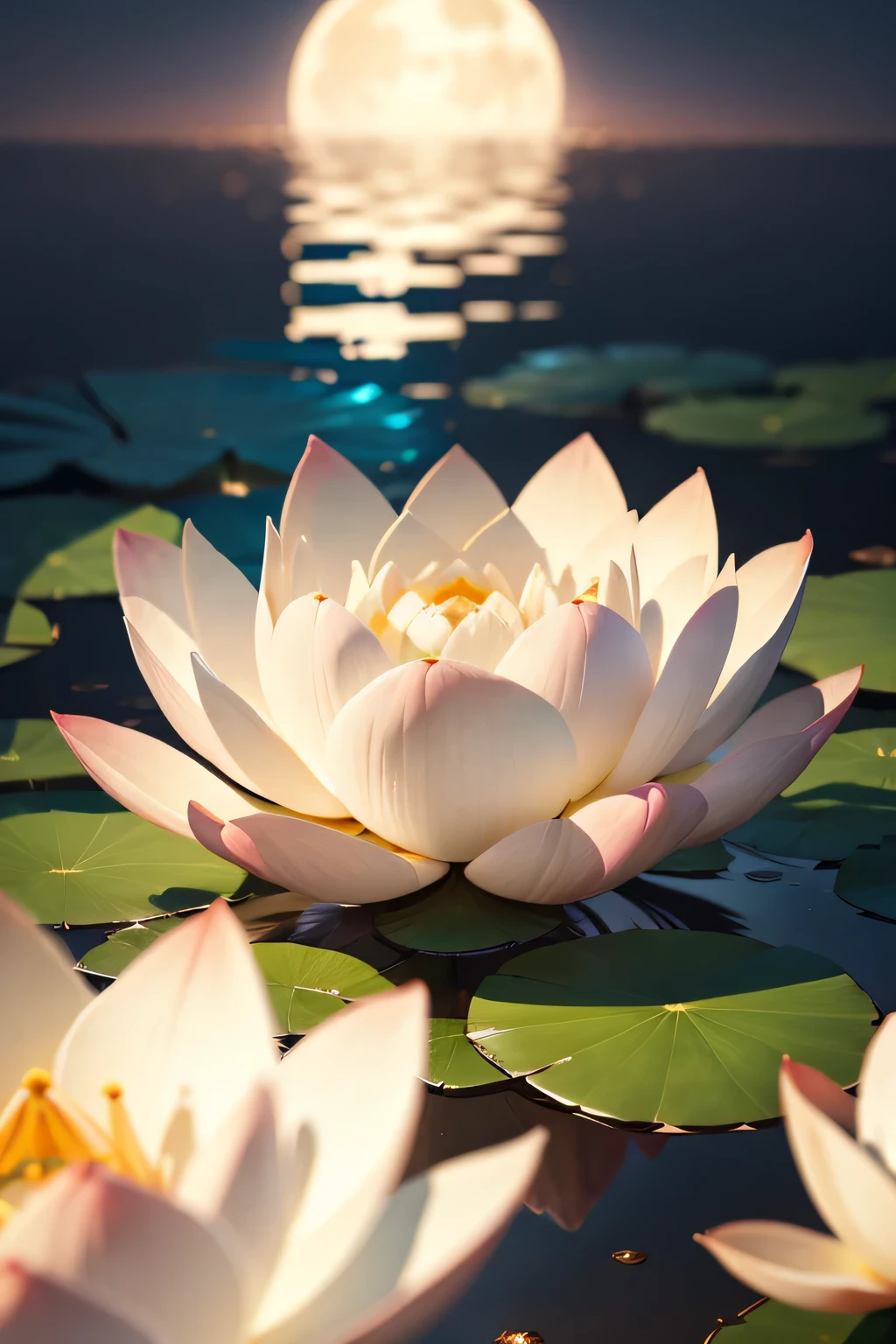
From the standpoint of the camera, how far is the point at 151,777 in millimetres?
663

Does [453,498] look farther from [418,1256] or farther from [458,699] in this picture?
[418,1256]

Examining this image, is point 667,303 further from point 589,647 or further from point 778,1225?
point 778,1225

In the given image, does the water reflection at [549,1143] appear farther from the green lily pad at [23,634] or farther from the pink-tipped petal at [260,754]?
the green lily pad at [23,634]

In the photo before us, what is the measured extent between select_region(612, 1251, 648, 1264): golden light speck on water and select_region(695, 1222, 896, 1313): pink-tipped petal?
10cm

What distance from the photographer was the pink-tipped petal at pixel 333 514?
77 centimetres

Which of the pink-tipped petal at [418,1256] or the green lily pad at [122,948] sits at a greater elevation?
the pink-tipped petal at [418,1256]

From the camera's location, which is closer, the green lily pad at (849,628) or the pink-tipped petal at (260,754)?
the pink-tipped petal at (260,754)

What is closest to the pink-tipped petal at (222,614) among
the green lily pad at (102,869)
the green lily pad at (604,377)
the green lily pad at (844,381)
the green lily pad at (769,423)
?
the green lily pad at (102,869)

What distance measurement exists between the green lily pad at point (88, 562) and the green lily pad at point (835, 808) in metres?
0.67

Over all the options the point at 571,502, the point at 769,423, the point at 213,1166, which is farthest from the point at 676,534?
the point at 769,423

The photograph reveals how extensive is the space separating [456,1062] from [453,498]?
0.39 m

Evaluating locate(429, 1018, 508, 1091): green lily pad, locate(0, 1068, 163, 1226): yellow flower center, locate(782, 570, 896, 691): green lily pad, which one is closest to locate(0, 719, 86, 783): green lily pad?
locate(429, 1018, 508, 1091): green lily pad

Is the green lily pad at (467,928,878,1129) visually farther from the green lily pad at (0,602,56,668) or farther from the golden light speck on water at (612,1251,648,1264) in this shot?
the green lily pad at (0,602,56,668)

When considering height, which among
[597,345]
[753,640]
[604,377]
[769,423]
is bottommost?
[753,640]
